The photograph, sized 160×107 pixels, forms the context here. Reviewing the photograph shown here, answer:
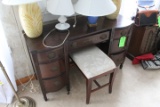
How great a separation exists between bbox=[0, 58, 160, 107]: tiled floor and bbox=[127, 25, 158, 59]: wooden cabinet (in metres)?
0.34

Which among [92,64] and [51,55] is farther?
[92,64]

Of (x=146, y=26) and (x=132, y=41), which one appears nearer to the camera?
(x=146, y=26)

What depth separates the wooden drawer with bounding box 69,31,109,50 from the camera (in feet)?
4.42

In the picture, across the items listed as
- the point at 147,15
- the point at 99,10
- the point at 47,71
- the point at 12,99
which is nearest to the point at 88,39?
the point at 99,10

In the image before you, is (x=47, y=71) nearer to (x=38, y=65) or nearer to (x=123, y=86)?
(x=38, y=65)

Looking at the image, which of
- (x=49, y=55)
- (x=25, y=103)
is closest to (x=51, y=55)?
(x=49, y=55)

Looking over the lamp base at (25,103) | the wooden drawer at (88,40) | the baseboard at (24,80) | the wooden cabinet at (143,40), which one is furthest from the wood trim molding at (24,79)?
the wooden cabinet at (143,40)

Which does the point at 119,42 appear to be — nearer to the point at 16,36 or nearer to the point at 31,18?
the point at 31,18

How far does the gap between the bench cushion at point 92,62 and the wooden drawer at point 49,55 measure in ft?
0.81

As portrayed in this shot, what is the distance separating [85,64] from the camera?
139 cm

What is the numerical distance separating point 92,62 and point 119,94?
0.59 m

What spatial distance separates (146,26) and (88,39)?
916 millimetres

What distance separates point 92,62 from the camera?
141 cm

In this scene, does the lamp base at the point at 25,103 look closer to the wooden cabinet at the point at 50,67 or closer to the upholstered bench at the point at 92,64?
the wooden cabinet at the point at 50,67
